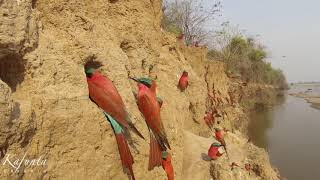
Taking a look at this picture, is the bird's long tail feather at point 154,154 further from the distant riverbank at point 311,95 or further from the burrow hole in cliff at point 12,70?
the distant riverbank at point 311,95

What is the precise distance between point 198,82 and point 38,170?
20.1 ft

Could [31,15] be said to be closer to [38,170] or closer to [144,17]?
[38,170]

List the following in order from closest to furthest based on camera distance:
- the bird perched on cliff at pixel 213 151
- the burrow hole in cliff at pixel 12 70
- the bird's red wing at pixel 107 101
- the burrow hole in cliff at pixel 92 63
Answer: the burrow hole in cliff at pixel 12 70, the bird's red wing at pixel 107 101, the burrow hole in cliff at pixel 92 63, the bird perched on cliff at pixel 213 151

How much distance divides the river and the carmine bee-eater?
31.4ft

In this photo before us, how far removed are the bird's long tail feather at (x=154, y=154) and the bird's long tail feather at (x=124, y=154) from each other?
0.47 meters

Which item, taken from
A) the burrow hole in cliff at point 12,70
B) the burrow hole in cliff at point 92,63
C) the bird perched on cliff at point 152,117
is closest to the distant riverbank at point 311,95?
the bird perched on cliff at point 152,117

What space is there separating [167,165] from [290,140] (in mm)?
14983

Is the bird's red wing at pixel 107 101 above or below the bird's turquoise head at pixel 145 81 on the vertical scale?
below

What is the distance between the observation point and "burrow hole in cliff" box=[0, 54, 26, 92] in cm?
295

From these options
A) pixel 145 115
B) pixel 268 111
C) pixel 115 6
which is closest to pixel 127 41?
pixel 115 6

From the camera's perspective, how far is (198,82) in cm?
863

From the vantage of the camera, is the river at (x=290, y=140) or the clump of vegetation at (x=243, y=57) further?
the clump of vegetation at (x=243, y=57)

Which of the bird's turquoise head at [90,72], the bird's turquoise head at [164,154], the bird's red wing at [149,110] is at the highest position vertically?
the bird's turquoise head at [90,72]

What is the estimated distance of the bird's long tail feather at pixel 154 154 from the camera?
4109mm
